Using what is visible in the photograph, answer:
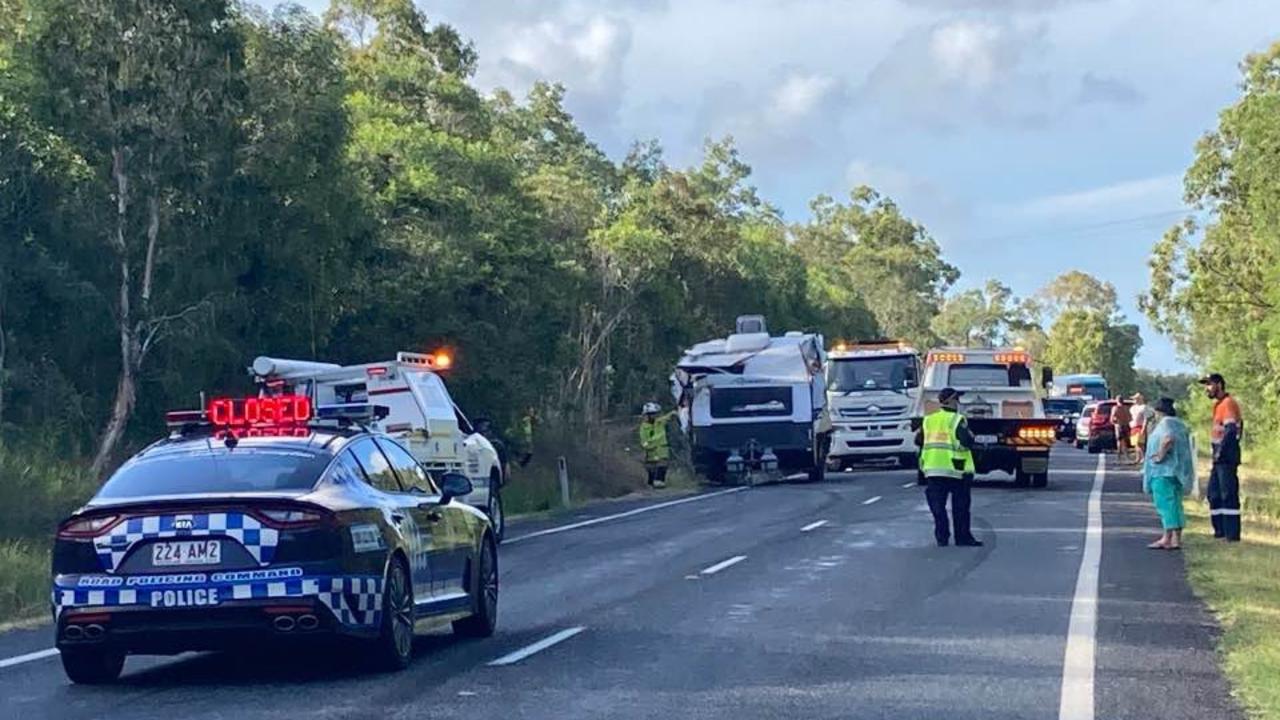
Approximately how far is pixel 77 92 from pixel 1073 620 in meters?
17.8

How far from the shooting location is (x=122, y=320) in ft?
89.9

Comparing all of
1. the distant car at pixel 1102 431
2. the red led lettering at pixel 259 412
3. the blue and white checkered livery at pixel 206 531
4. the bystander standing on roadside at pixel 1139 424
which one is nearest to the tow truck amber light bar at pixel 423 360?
the red led lettering at pixel 259 412

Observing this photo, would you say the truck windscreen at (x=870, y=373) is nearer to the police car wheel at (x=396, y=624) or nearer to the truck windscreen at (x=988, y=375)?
the truck windscreen at (x=988, y=375)

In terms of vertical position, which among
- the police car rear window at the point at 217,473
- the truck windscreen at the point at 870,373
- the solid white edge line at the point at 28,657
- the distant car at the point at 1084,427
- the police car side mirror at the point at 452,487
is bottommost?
the solid white edge line at the point at 28,657

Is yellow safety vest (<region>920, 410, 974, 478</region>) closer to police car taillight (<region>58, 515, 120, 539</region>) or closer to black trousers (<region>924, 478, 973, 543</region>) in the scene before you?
black trousers (<region>924, 478, 973, 543</region>)

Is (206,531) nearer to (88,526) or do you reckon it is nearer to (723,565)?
(88,526)

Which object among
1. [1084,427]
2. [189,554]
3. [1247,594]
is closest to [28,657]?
[189,554]

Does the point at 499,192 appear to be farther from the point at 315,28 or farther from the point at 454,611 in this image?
the point at 454,611

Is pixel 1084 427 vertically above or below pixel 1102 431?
above

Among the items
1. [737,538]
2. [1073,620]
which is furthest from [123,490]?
[737,538]

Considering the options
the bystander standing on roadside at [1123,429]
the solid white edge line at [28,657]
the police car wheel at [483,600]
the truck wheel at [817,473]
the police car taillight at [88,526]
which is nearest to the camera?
the police car taillight at [88,526]

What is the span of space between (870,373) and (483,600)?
3045 cm

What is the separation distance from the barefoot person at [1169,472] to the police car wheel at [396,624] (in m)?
11.1

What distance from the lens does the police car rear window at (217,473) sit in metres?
11.1
